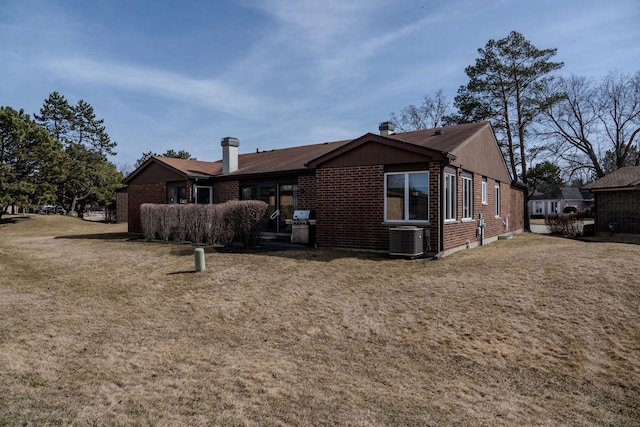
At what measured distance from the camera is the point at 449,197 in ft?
37.0

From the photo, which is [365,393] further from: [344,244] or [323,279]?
[344,244]

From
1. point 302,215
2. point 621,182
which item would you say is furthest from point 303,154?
point 621,182

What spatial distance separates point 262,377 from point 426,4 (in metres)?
9.68

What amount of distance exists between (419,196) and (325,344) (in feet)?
21.9

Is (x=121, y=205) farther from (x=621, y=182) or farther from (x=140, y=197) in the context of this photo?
(x=621, y=182)

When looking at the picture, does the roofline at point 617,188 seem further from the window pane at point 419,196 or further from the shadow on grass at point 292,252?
the shadow on grass at point 292,252

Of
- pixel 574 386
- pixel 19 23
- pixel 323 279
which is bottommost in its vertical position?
pixel 574 386

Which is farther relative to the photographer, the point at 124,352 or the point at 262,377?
the point at 124,352

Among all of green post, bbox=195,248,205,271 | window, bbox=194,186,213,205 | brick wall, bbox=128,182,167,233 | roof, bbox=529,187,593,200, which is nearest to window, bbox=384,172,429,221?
green post, bbox=195,248,205,271

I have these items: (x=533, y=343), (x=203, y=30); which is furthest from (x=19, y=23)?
(x=533, y=343)

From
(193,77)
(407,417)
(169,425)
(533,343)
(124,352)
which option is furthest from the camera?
(193,77)

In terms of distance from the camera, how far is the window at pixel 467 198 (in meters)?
12.7

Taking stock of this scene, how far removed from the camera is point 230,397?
3.68 m

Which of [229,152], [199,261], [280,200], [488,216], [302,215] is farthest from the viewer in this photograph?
[229,152]
